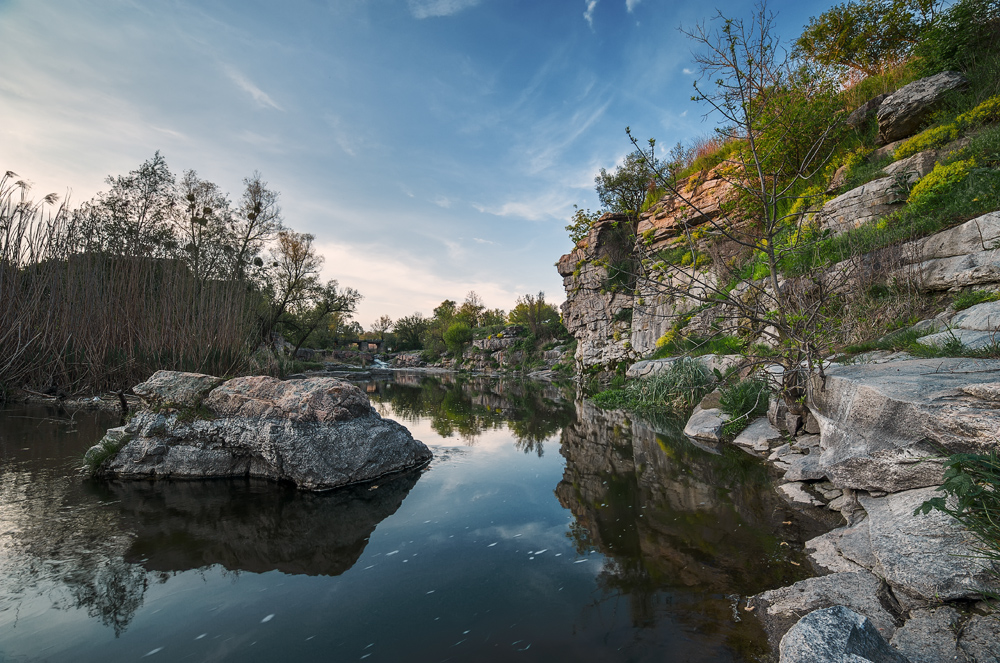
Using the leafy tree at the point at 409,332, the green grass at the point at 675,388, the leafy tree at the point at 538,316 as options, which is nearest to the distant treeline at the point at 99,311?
the green grass at the point at 675,388

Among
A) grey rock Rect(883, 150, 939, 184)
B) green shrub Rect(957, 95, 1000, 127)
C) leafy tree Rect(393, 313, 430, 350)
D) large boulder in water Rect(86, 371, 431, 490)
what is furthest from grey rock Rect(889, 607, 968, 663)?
leafy tree Rect(393, 313, 430, 350)

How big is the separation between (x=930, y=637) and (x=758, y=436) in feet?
16.5

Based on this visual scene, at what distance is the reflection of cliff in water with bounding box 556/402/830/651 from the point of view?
262cm

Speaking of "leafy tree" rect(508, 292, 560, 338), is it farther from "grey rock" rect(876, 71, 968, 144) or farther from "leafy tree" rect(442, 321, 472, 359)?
"grey rock" rect(876, 71, 968, 144)

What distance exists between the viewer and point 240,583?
2.85 m

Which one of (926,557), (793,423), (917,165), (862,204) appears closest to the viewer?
(926,557)

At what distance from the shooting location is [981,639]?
1812 mm

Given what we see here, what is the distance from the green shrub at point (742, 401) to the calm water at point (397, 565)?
64.1 inches

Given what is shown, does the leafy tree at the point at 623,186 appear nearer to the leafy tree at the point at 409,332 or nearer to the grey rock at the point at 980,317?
the grey rock at the point at 980,317

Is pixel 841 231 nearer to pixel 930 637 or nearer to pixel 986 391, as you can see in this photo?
pixel 986 391

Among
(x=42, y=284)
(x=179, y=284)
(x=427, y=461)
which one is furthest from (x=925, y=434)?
(x=42, y=284)

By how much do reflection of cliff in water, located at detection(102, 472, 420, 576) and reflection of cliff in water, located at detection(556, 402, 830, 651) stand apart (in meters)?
2.14

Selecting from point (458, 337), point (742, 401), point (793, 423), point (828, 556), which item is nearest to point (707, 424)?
point (742, 401)

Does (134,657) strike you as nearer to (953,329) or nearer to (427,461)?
(427,461)
